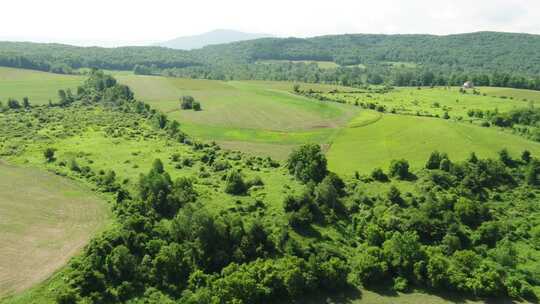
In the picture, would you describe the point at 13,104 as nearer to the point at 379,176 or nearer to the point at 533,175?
the point at 379,176

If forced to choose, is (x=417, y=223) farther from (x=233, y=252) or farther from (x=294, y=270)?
(x=233, y=252)

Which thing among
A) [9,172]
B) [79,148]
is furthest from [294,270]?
[79,148]

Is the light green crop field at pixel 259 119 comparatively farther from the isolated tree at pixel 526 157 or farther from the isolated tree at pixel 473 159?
the isolated tree at pixel 526 157

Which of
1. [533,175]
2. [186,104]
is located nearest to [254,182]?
[533,175]

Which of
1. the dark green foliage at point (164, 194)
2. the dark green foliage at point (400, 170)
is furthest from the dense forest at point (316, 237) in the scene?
the dark green foliage at point (400, 170)

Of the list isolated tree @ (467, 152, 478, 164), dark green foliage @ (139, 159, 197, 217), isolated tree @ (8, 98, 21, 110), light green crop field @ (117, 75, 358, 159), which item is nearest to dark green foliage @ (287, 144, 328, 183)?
light green crop field @ (117, 75, 358, 159)
